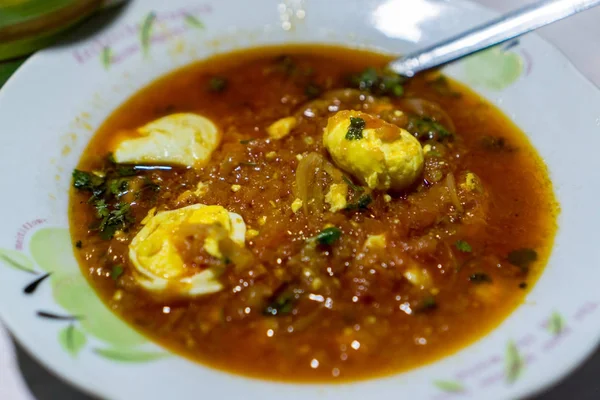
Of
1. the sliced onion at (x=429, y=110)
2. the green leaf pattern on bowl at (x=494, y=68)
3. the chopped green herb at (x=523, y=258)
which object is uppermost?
the green leaf pattern on bowl at (x=494, y=68)

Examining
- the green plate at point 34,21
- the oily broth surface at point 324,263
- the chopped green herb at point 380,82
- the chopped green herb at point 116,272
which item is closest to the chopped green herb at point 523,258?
the oily broth surface at point 324,263

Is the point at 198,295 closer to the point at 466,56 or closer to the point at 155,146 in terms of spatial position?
the point at 155,146

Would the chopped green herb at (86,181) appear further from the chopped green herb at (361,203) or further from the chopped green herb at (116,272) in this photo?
the chopped green herb at (361,203)

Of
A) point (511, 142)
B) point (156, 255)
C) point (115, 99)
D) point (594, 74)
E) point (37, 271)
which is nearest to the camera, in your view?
point (37, 271)

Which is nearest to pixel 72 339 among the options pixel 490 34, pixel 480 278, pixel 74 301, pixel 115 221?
pixel 74 301

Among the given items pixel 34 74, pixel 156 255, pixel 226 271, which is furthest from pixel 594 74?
pixel 34 74

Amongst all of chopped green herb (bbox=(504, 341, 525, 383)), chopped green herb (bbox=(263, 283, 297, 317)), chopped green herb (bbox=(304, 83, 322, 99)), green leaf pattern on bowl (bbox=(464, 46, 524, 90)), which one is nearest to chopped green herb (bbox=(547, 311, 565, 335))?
chopped green herb (bbox=(504, 341, 525, 383))

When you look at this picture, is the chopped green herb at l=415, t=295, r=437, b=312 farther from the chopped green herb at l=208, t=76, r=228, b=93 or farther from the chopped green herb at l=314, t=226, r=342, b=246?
the chopped green herb at l=208, t=76, r=228, b=93

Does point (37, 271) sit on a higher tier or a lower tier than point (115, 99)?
lower
